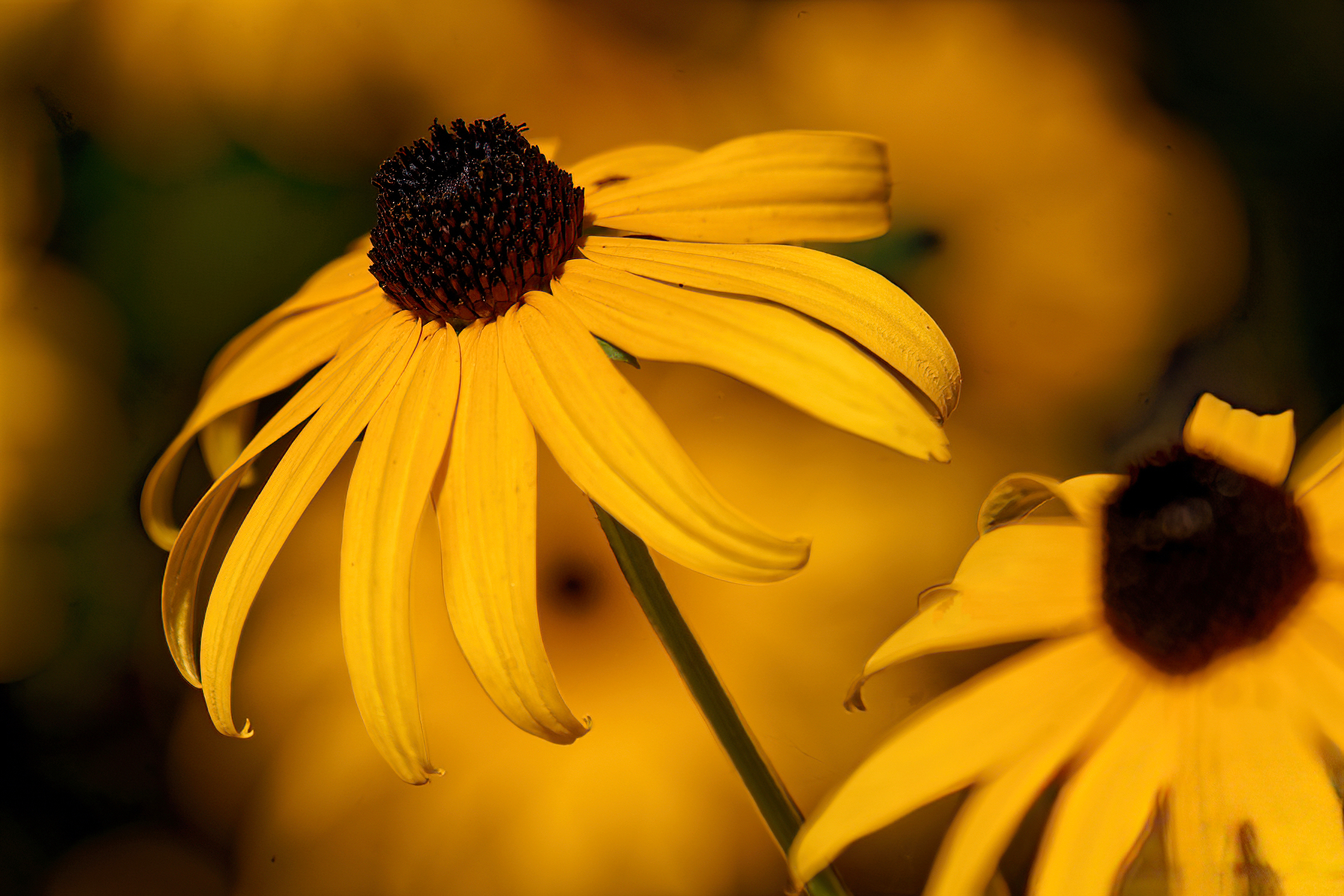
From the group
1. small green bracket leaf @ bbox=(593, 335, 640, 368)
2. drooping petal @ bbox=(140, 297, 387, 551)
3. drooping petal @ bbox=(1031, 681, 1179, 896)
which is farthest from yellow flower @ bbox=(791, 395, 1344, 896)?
drooping petal @ bbox=(140, 297, 387, 551)

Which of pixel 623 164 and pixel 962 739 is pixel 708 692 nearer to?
pixel 962 739

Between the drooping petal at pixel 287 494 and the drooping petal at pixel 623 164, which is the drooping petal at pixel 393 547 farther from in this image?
the drooping petal at pixel 623 164

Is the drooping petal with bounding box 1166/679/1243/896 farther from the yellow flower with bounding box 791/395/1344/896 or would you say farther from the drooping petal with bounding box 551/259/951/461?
the drooping petal with bounding box 551/259/951/461

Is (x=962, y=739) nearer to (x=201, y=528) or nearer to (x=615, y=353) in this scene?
(x=615, y=353)

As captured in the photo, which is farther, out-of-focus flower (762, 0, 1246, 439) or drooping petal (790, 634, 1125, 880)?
out-of-focus flower (762, 0, 1246, 439)

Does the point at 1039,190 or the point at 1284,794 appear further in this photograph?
the point at 1039,190

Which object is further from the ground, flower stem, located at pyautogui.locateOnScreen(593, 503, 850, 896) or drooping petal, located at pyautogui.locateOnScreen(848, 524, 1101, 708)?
drooping petal, located at pyautogui.locateOnScreen(848, 524, 1101, 708)

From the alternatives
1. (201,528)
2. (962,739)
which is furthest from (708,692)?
(201,528)

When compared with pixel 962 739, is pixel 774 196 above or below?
above

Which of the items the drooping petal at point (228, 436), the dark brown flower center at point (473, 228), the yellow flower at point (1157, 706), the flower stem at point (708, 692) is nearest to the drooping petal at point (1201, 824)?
the yellow flower at point (1157, 706)
